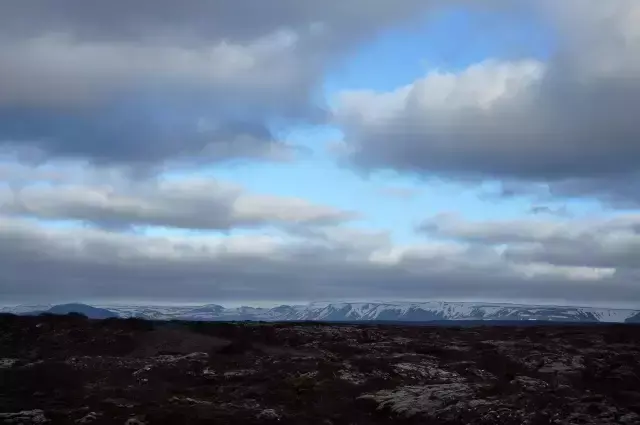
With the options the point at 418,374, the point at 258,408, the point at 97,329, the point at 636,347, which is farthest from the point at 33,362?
the point at 636,347

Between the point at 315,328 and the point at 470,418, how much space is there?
96.4ft

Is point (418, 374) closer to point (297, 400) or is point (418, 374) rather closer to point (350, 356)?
point (350, 356)

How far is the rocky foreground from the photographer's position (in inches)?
1596

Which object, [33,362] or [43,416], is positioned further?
[33,362]

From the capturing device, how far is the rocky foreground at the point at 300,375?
40.5 meters

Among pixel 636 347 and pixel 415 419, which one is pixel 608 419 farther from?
pixel 636 347

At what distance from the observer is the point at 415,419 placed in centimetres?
4062

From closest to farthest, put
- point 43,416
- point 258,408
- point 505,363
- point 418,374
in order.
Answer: point 43,416 < point 258,408 < point 418,374 < point 505,363

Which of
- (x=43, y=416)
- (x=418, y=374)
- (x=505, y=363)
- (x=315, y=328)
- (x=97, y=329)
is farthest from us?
(x=315, y=328)

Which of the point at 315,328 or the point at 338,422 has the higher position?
the point at 315,328

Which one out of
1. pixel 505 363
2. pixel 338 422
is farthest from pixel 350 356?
pixel 338 422

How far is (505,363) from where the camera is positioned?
54281 millimetres

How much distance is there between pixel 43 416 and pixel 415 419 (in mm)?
20785

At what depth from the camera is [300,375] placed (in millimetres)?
49406
